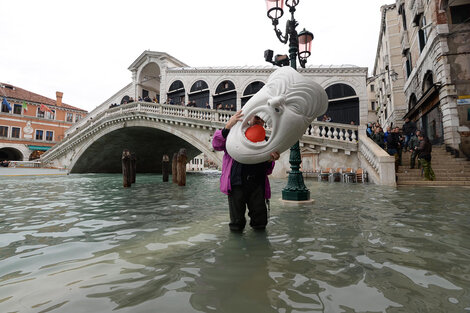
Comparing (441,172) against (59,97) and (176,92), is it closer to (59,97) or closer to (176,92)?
(176,92)

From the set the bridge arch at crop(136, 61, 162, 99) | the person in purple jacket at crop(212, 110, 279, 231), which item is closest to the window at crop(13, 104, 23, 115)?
the bridge arch at crop(136, 61, 162, 99)

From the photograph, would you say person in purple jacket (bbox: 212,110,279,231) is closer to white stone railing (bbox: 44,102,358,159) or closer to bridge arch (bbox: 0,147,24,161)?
white stone railing (bbox: 44,102,358,159)

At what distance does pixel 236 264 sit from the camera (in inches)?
74.2

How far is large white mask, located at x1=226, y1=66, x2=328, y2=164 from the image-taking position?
94.7 inches

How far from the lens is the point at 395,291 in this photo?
4.80 ft

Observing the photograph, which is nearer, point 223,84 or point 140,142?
point 223,84

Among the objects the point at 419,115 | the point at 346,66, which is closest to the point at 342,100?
the point at 346,66

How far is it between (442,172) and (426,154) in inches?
71.7

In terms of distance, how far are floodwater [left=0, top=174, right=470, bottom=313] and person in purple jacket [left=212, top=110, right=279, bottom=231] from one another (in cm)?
21

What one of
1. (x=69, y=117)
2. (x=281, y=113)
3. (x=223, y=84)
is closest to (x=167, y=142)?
(x=223, y=84)

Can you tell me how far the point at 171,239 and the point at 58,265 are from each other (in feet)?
3.26

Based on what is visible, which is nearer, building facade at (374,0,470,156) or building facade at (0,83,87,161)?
building facade at (374,0,470,156)

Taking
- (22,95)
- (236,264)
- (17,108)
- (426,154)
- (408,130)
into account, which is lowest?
(236,264)

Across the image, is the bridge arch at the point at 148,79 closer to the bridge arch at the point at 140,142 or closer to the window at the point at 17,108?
the bridge arch at the point at 140,142
